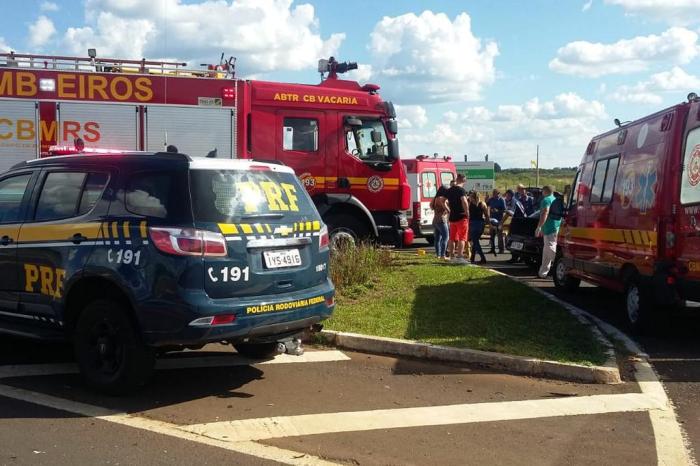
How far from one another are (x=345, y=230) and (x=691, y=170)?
234 inches

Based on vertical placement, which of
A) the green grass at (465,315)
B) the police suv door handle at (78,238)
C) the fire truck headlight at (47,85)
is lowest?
the green grass at (465,315)

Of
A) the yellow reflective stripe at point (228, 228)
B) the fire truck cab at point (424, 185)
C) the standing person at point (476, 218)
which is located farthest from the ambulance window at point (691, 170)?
the fire truck cab at point (424, 185)

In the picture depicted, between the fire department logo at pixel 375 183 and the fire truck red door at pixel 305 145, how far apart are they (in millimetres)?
720

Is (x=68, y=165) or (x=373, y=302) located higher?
(x=68, y=165)

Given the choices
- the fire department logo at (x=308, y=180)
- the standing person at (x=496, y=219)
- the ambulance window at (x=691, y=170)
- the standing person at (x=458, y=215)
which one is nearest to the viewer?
the ambulance window at (x=691, y=170)

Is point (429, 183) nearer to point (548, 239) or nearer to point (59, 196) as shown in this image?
point (548, 239)

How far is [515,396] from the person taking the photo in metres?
5.64

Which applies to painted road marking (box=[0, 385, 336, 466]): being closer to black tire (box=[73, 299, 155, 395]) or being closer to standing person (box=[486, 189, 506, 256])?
black tire (box=[73, 299, 155, 395])

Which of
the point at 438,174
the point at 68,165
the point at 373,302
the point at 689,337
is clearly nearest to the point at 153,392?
the point at 68,165

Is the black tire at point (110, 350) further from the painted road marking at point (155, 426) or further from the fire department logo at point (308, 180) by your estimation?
the fire department logo at point (308, 180)

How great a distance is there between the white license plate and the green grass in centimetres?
203

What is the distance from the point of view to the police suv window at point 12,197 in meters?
6.11

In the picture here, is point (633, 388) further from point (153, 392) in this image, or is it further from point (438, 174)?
point (438, 174)

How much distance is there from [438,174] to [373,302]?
11981 millimetres
